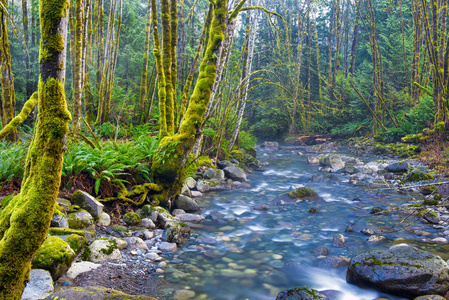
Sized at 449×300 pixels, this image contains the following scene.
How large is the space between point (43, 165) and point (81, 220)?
97.2 inches

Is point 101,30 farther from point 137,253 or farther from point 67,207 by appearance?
point 137,253

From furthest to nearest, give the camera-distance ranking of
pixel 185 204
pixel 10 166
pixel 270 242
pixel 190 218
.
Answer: pixel 185 204 → pixel 190 218 → pixel 270 242 → pixel 10 166

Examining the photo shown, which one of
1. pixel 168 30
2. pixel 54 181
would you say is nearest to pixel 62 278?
pixel 54 181

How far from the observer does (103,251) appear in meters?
3.31

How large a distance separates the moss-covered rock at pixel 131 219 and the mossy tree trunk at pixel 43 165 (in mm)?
2907

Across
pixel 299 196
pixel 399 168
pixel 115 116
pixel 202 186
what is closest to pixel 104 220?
pixel 202 186

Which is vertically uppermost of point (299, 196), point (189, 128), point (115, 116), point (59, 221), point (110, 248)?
point (115, 116)

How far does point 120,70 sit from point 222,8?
10854 mm

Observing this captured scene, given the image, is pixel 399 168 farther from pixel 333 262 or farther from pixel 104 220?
pixel 104 220

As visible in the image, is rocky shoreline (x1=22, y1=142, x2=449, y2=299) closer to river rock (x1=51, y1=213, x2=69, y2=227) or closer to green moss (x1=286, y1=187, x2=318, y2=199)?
river rock (x1=51, y1=213, x2=69, y2=227)

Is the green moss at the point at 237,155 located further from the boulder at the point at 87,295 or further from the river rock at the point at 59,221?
the boulder at the point at 87,295

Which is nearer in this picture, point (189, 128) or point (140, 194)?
point (140, 194)

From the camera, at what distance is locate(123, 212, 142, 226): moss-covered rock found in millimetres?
4352

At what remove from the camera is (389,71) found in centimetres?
1859
